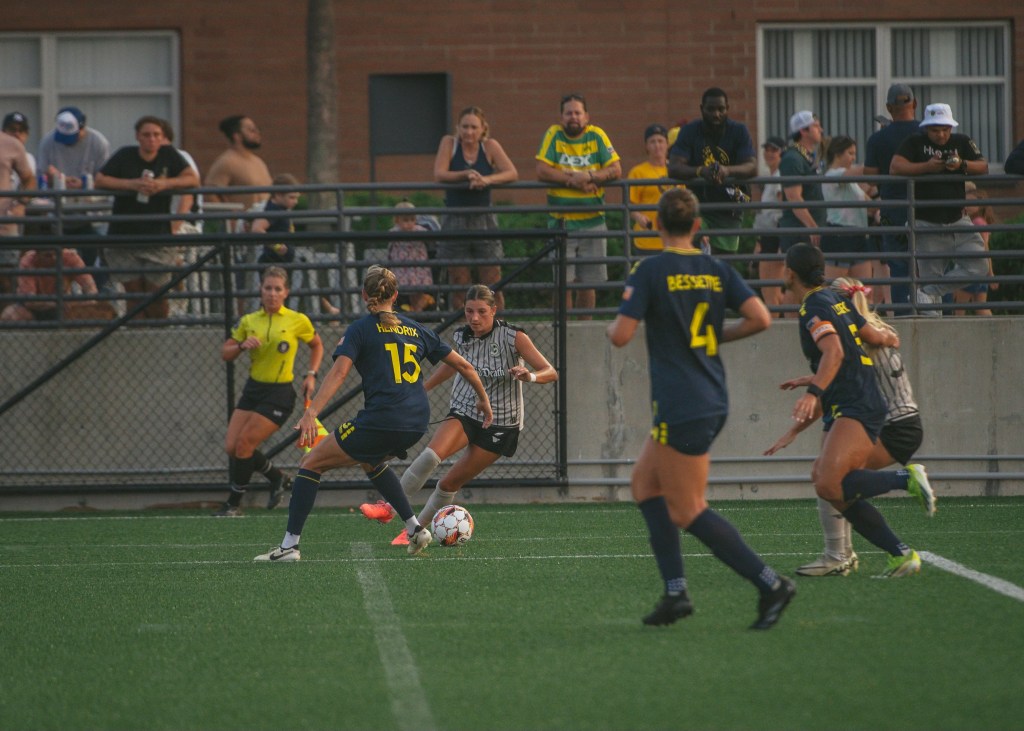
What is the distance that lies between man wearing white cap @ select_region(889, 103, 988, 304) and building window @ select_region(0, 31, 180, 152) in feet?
35.6

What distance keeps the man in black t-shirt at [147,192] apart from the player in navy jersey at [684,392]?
784 cm

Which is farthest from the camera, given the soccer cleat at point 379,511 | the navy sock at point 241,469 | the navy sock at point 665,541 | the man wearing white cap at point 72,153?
the man wearing white cap at point 72,153

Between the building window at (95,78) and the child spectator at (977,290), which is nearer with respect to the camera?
the child spectator at (977,290)

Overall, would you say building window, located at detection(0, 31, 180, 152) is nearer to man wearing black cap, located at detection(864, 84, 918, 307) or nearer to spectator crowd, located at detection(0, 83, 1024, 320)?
spectator crowd, located at detection(0, 83, 1024, 320)

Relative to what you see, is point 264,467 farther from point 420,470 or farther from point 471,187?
point 471,187

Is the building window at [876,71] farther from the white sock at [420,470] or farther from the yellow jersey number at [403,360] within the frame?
the yellow jersey number at [403,360]

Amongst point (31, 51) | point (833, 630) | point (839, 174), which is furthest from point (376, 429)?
point (31, 51)

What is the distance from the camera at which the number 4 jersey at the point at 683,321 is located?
22.0 feet

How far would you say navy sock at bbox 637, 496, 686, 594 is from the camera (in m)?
6.80

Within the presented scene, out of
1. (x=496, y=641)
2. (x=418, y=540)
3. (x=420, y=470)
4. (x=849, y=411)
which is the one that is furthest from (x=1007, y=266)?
(x=496, y=641)

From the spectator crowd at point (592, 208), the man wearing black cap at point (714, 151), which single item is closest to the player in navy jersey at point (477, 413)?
the spectator crowd at point (592, 208)

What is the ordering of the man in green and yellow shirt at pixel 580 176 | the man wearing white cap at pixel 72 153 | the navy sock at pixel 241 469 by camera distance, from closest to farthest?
the navy sock at pixel 241 469 → the man in green and yellow shirt at pixel 580 176 → the man wearing white cap at pixel 72 153

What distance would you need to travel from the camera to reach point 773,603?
6.75 meters

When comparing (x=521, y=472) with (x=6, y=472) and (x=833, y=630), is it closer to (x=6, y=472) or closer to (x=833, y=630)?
(x=6, y=472)
